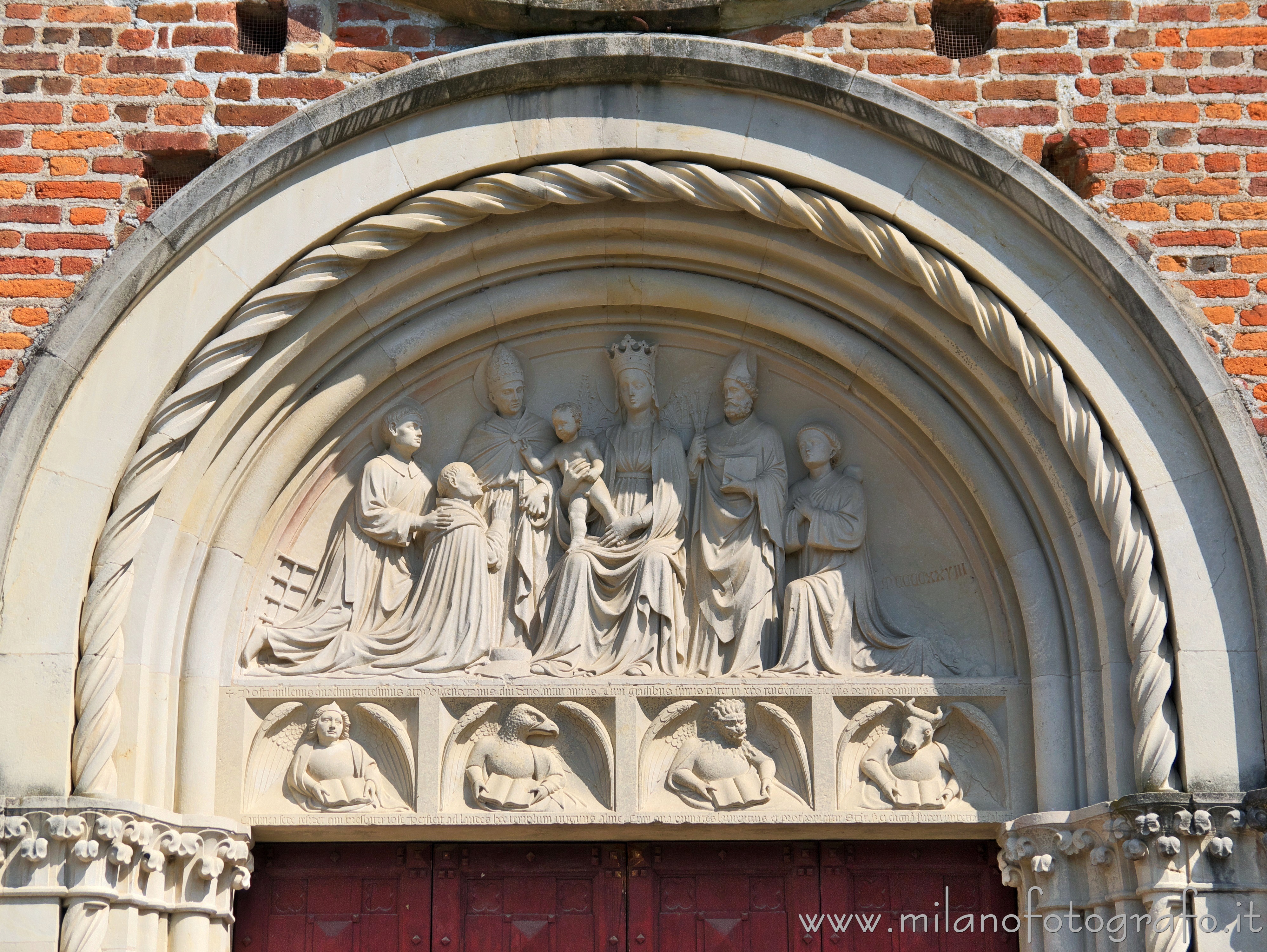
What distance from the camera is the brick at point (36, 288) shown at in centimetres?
628

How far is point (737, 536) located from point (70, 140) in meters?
3.17

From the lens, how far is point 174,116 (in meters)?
6.50

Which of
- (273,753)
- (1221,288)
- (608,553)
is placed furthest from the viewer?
(608,553)

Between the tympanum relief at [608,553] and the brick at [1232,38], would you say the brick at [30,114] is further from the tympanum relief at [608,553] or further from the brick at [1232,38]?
the brick at [1232,38]

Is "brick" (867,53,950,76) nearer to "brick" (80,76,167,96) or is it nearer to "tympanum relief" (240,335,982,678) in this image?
"tympanum relief" (240,335,982,678)

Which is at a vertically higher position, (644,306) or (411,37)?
(411,37)

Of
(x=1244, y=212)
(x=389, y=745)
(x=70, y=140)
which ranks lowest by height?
(x=389, y=745)

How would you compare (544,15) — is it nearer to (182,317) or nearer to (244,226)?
(244,226)

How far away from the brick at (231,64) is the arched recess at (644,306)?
41cm

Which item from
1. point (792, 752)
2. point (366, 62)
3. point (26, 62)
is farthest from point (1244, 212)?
point (26, 62)

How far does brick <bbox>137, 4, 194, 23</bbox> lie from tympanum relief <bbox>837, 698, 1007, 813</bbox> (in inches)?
157

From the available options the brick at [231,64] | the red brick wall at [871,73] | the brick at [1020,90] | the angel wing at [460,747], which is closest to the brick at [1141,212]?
the red brick wall at [871,73]

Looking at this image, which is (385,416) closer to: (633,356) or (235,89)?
(633,356)

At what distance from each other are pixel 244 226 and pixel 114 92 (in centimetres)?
82
